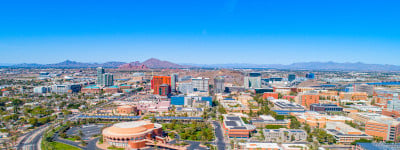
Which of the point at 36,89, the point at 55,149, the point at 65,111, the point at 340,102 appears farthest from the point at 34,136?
the point at 340,102

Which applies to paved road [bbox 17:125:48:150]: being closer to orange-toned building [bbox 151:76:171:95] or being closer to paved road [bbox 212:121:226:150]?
paved road [bbox 212:121:226:150]

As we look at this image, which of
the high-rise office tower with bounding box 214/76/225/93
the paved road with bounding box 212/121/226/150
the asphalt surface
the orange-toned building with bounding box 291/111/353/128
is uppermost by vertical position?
the high-rise office tower with bounding box 214/76/225/93

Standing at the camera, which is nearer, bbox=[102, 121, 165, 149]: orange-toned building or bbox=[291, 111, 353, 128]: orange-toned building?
bbox=[102, 121, 165, 149]: orange-toned building

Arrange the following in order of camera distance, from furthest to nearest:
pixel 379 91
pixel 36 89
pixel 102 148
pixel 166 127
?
pixel 36 89
pixel 379 91
pixel 166 127
pixel 102 148

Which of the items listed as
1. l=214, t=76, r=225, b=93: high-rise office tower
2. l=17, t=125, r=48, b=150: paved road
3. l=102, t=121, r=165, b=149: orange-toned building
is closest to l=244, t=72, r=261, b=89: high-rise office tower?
l=214, t=76, r=225, b=93: high-rise office tower

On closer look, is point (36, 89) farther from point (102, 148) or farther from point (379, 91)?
point (379, 91)

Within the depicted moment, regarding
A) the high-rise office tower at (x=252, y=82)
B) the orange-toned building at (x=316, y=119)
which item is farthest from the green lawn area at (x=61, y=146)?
the high-rise office tower at (x=252, y=82)

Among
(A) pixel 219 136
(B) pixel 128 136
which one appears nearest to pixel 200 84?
(A) pixel 219 136

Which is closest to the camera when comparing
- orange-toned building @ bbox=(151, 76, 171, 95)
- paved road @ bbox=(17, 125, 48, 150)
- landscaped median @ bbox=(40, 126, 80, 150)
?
landscaped median @ bbox=(40, 126, 80, 150)

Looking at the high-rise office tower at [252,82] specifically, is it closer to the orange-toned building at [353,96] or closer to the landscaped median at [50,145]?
the orange-toned building at [353,96]

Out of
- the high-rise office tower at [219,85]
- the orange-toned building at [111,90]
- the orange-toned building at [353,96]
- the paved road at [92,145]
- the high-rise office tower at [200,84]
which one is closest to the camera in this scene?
the paved road at [92,145]

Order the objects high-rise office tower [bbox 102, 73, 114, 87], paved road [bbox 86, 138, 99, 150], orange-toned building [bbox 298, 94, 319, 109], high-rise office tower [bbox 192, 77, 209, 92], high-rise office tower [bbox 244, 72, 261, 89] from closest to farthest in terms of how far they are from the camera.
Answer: paved road [bbox 86, 138, 99, 150], orange-toned building [bbox 298, 94, 319, 109], high-rise office tower [bbox 192, 77, 209, 92], high-rise office tower [bbox 102, 73, 114, 87], high-rise office tower [bbox 244, 72, 261, 89]
